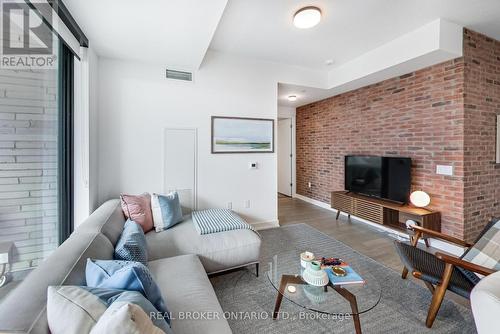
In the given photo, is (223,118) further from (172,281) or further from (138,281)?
(138,281)

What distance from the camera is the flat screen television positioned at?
3.30 m

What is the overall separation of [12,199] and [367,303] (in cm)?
236

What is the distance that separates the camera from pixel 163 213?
240cm

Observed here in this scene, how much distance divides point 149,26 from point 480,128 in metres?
4.09

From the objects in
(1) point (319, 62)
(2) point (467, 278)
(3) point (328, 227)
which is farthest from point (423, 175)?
(1) point (319, 62)

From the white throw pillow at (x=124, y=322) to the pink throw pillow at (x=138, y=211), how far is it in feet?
5.36

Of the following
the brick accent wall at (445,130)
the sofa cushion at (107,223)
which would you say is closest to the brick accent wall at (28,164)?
the sofa cushion at (107,223)

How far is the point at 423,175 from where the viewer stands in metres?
3.16

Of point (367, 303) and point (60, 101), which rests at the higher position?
point (60, 101)

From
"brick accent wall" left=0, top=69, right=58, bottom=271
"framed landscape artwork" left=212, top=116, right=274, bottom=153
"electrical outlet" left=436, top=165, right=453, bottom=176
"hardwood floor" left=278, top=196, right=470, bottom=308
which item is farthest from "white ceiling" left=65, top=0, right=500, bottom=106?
"hardwood floor" left=278, top=196, right=470, bottom=308

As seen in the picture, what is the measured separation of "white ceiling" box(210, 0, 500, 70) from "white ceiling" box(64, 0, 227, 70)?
42cm

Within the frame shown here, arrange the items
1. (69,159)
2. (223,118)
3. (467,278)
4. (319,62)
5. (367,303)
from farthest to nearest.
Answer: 1. (319,62)
2. (223,118)
3. (69,159)
4. (467,278)
5. (367,303)

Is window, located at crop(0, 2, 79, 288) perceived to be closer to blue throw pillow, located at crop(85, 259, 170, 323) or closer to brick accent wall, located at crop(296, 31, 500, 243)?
blue throw pillow, located at crop(85, 259, 170, 323)

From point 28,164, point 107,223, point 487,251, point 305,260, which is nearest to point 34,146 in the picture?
point 28,164
